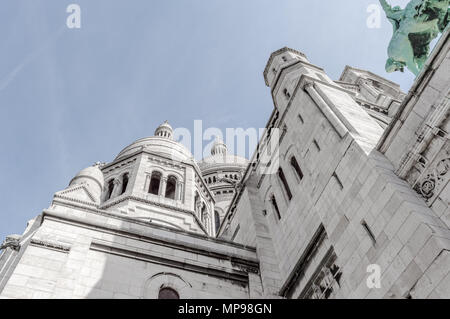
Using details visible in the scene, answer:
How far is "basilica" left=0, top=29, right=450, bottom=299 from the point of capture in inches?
377

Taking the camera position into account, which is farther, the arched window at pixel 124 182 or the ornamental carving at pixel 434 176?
the arched window at pixel 124 182

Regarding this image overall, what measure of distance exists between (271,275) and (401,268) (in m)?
6.53

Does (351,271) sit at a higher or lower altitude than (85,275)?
higher

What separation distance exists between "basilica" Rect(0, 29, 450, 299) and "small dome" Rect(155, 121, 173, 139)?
16.9m

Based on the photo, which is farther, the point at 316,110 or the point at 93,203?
the point at 93,203

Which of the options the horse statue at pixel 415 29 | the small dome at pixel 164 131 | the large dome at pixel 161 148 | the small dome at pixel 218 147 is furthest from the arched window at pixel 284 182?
the small dome at pixel 218 147

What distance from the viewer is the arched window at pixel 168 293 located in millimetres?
13484

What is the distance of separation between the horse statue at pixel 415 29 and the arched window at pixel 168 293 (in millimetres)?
12241

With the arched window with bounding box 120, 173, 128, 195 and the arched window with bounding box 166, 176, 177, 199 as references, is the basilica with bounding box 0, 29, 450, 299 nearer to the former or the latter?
the arched window with bounding box 120, 173, 128, 195

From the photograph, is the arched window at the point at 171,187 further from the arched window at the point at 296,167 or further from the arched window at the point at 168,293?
the arched window at the point at 168,293

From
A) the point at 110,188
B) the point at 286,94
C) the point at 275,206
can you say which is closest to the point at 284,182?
the point at 275,206

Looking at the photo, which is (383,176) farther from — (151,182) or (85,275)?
(151,182)

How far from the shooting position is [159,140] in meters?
33.4

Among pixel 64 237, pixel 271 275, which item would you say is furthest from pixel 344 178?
pixel 64 237
